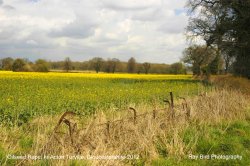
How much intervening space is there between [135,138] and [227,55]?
31578 mm

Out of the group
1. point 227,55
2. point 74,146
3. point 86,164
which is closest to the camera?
point 86,164

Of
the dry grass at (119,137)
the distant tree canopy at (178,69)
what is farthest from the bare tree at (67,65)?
the dry grass at (119,137)

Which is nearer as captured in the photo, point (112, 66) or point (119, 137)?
point (119, 137)

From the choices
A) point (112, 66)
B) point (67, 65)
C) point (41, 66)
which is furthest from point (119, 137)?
point (112, 66)

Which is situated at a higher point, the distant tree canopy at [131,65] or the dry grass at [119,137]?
the distant tree canopy at [131,65]

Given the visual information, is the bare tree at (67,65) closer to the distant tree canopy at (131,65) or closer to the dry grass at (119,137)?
the distant tree canopy at (131,65)

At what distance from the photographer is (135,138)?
7711 millimetres

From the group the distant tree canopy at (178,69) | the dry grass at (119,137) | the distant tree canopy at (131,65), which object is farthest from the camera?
the distant tree canopy at (131,65)

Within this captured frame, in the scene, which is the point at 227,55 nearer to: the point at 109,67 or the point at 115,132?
the point at 115,132

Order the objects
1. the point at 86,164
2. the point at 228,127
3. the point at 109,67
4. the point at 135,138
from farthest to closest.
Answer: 1. the point at 109,67
2. the point at 228,127
3. the point at 135,138
4. the point at 86,164

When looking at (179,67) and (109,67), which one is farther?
(109,67)

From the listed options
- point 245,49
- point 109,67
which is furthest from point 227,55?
point 109,67

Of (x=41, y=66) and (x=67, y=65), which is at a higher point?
(x=67, y=65)

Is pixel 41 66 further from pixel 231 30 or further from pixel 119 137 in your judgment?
pixel 119 137
